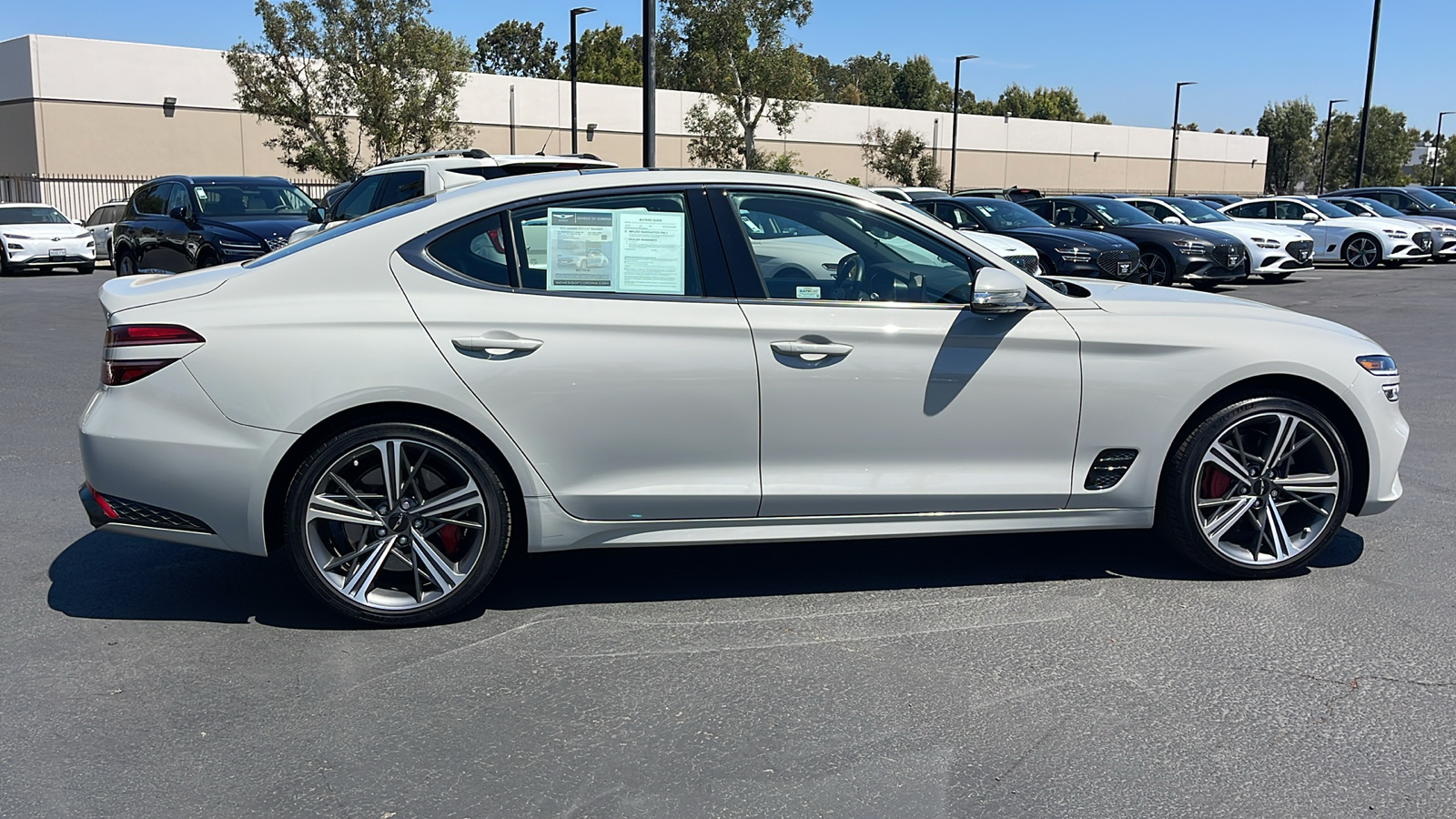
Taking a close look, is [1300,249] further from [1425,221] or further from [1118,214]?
[1425,221]

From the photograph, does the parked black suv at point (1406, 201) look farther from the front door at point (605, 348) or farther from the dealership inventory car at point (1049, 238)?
the front door at point (605, 348)

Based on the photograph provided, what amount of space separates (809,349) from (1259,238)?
18855 mm

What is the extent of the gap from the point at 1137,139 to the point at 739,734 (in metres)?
71.3

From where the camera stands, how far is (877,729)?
11.6ft

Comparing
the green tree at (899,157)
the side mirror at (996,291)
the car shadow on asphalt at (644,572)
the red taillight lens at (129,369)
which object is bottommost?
the car shadow on asphalt at (644,572)

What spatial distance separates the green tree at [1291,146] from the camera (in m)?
84.3

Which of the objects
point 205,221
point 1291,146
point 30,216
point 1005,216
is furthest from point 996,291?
point 1291,146

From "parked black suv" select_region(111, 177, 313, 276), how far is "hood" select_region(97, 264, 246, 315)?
9.93 m

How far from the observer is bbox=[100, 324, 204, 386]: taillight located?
4.18m

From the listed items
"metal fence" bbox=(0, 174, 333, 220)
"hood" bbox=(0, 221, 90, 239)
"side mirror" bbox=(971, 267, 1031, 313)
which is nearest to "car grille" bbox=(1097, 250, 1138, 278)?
"side mirror" bbox=(971, 267, 1031, 313)

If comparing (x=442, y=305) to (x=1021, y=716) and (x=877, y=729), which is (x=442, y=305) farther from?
(x=1021, y=716)

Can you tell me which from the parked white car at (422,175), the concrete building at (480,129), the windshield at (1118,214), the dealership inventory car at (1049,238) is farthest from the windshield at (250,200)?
the concrete building at (480,129)

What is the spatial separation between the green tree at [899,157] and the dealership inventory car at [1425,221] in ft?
83.2

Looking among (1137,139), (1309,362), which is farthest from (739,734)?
(1137,139)
